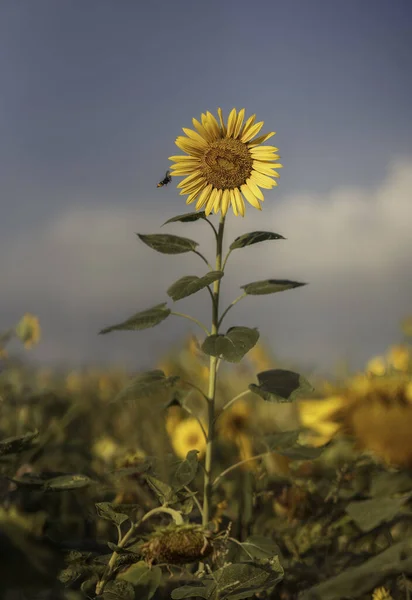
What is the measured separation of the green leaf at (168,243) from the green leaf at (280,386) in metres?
0.26

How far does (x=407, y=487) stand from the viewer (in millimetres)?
1485

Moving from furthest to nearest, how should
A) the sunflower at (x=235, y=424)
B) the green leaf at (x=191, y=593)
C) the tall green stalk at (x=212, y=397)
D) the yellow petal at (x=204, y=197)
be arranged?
the sunflower at (x=235, y=424)
the yellow petal at (x=204, y=197)
the tall green stalk at (x=212, y=397)
the green leaf at (x=191, y=593)

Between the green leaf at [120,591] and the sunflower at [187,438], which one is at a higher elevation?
the green leaf at [120,591]

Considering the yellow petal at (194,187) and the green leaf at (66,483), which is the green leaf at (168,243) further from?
the green leaf at (66,483)

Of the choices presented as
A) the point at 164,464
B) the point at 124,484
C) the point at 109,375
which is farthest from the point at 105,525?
the point at 109,375

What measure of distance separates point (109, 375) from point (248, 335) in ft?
12.6

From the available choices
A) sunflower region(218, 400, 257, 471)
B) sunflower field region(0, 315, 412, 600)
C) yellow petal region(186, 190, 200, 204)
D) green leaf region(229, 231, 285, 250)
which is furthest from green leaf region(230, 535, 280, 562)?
sunflower region(218, 400, 257, 471)

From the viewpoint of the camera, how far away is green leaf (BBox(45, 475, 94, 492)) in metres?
1.22

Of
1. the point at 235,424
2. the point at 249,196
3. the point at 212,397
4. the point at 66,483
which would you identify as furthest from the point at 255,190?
the point at 235,424

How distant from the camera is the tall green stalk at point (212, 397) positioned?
114cm

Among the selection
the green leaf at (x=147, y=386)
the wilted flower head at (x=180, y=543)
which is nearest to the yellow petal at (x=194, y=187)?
the green leaf at (x=147, y=386)

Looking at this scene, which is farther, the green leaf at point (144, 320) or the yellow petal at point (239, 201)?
the yellow petal at point (239, 201)

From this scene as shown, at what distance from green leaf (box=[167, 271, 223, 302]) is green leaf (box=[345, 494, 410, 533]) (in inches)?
23.9

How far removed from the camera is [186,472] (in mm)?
1053
